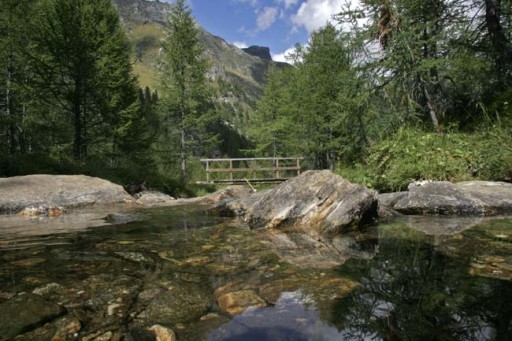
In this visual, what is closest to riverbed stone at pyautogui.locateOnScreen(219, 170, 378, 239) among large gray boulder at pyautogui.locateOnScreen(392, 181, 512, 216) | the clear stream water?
the clear stream water

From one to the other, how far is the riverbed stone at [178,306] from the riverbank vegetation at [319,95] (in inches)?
280

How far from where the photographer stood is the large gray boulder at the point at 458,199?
6648mm

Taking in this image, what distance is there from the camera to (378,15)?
11562 millimetres

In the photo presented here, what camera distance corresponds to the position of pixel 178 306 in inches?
109

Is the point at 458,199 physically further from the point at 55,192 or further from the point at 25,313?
the point at 55,192

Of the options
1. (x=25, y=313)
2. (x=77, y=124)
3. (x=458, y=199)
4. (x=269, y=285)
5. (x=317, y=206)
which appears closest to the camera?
(x=25, y=313)

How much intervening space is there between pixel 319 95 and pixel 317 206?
1547 centimetres

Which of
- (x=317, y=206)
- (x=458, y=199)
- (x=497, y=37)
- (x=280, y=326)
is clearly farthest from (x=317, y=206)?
(x=497, y=37)

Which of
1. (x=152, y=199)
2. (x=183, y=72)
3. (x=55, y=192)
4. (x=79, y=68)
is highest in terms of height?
(x=183, y=72)

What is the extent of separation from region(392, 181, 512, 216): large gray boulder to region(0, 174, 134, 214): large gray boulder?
298 inches

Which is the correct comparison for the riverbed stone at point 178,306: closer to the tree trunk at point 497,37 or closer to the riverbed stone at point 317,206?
the riverbed stone at point 317,206

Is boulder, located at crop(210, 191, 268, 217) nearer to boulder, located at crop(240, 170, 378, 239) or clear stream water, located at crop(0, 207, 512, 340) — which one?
boulder, located at crop(240, 170, 378, 239)

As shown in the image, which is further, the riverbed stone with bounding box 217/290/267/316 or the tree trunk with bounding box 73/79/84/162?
the tree trunk with bounding box 73/79/84/162

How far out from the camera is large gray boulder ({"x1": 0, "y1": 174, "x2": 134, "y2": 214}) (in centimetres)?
890
